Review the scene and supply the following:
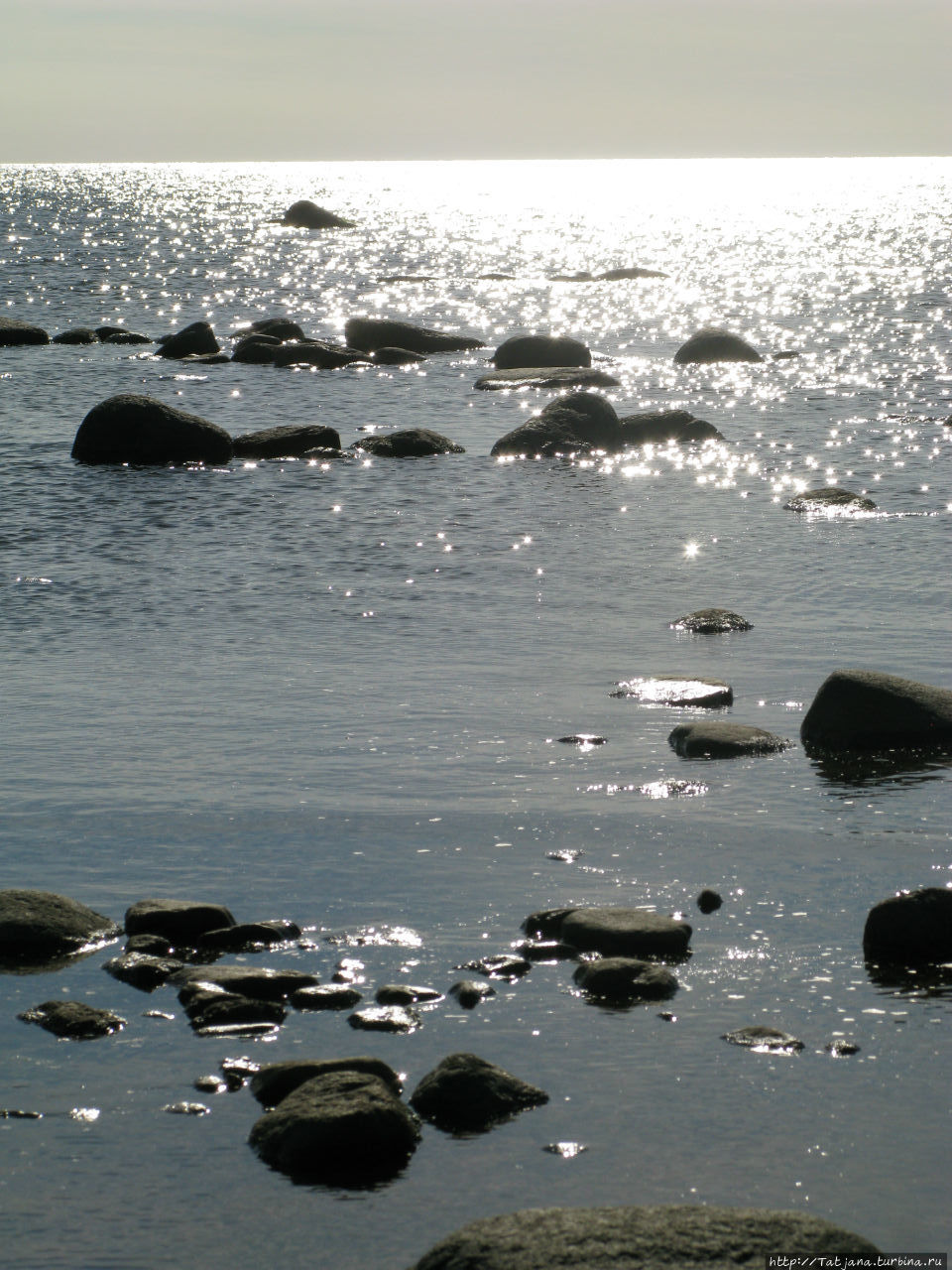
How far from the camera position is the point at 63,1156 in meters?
7.20

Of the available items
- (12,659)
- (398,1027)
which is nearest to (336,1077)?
(398,1027)

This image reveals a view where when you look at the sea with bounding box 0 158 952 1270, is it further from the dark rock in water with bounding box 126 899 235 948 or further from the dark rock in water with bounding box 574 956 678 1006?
the dark rock in water with bounding box 126 899 235 948

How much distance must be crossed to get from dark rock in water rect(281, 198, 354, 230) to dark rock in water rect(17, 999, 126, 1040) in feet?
425

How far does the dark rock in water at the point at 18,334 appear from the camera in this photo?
161 feet

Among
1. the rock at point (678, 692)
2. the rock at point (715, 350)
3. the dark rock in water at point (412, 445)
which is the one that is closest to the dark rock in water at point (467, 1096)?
the rock at point (678, 692)

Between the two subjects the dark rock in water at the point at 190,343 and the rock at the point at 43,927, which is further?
the dark rock in water at the point at 190,343

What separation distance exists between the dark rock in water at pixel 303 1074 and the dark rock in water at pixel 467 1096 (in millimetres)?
184

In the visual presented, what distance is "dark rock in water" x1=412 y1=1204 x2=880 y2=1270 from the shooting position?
5.85m

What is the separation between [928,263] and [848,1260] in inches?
3873

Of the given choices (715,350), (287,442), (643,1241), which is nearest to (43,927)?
(643,1241)

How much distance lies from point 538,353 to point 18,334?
16.5m

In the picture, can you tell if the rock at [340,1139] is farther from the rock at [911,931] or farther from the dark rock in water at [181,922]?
the rock at [911,931]

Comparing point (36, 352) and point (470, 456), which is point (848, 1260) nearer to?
point (470, 456)

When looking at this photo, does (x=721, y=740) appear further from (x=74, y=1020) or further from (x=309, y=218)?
(x=309, y=218)
